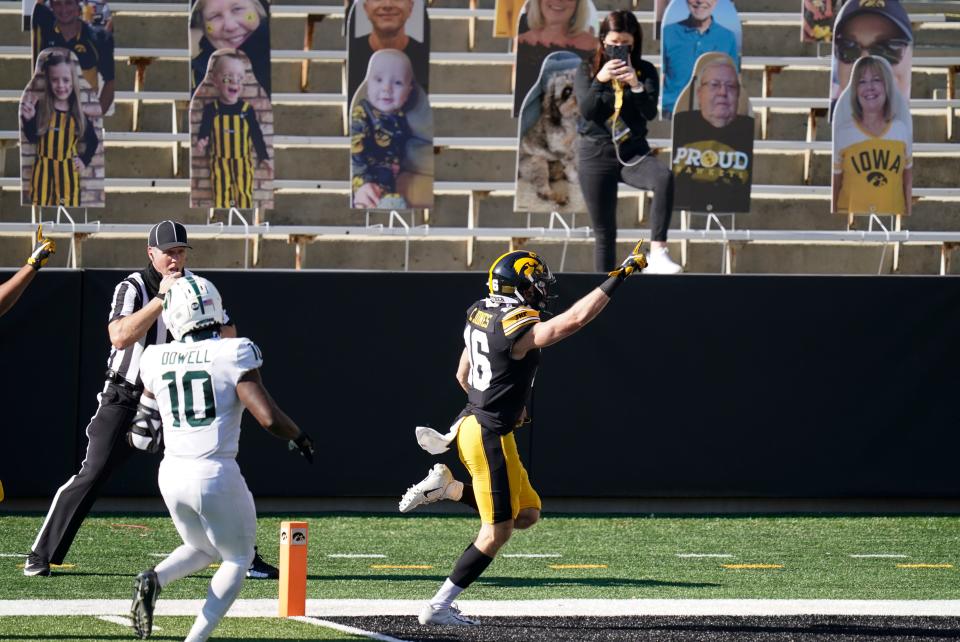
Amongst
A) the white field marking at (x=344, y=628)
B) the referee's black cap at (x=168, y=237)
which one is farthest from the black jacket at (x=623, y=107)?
the white field marking at (x=344, y=628)

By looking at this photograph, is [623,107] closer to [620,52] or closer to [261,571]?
[620,52]

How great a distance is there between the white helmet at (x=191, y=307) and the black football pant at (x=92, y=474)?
2007 mm

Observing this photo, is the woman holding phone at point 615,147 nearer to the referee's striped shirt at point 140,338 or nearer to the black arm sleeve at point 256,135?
the black arm sleeve at point 256,135

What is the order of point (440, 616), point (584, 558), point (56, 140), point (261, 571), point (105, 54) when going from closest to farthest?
point (440, 616) < point (261, 571) < point (584, 558) < point (56, 140) < point (105, 54)

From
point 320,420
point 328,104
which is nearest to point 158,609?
point 320,420

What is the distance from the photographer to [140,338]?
22.5ft

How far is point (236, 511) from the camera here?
498 centimetres

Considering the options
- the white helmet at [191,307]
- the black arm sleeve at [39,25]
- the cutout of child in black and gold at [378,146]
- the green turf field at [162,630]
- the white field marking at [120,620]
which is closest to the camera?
the white helmet at [191,307]

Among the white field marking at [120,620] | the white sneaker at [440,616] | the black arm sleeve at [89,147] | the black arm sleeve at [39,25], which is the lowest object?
the white field marking at [120,620]

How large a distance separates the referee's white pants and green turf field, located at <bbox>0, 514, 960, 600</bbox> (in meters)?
1.77

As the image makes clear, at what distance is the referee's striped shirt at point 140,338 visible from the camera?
22.5 feet

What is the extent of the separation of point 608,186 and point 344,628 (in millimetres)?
4405

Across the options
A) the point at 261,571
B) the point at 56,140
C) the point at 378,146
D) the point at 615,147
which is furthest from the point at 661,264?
the point at 56,140

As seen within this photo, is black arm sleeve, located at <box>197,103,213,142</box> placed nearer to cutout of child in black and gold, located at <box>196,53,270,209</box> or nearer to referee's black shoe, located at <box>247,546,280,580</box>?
cutout of child in black and gold, located at <box>196,53,270,209</box>
